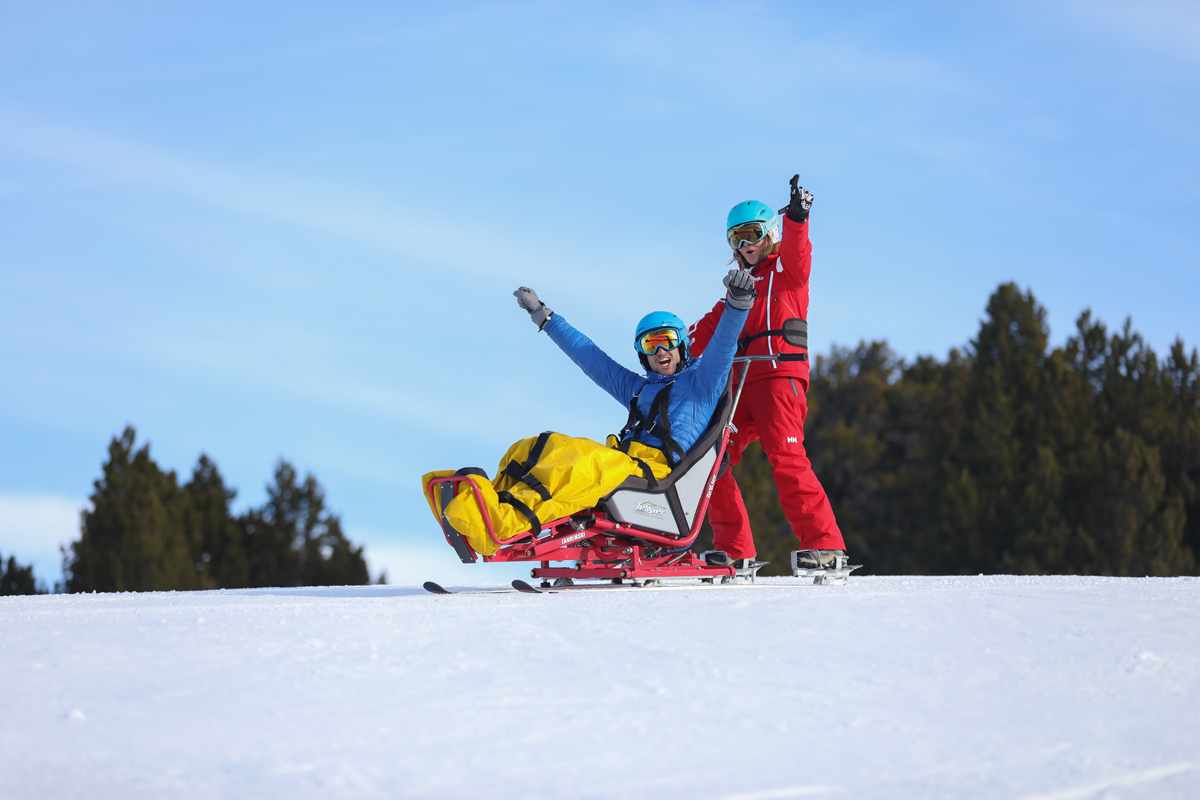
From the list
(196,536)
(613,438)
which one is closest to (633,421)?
(613,438)

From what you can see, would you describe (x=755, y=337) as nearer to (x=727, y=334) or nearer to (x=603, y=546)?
(x=727, y=334)

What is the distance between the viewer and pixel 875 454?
102 feet

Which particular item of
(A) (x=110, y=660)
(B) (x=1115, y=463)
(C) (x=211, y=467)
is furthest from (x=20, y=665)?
(C) (x=211, y=467)

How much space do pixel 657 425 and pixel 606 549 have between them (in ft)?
2.41

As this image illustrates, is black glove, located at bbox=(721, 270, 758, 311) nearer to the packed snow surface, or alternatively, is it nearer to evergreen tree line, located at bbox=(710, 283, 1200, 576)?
the packed snow surface

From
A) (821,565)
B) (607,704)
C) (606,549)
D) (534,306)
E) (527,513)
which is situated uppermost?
(534,306)

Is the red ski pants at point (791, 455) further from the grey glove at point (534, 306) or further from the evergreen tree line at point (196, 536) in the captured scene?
the evergreen tree line at point (196, 536)

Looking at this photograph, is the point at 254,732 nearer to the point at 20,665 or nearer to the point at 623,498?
the point at 20,665

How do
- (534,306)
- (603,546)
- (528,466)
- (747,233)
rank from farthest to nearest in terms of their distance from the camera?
(534,306), (747,233), (603,546), (528,466)

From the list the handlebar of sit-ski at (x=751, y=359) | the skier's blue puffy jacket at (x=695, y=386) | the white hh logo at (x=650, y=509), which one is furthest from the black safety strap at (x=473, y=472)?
the handlebar of sit-ski at (x=751, y=359)

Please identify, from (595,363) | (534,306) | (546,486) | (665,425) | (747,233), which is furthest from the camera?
(534,306)

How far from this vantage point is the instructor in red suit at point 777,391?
19.7 feet

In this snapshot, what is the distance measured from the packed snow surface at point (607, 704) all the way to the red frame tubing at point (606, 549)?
3.37 ft

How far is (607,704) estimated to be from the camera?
2.90m
